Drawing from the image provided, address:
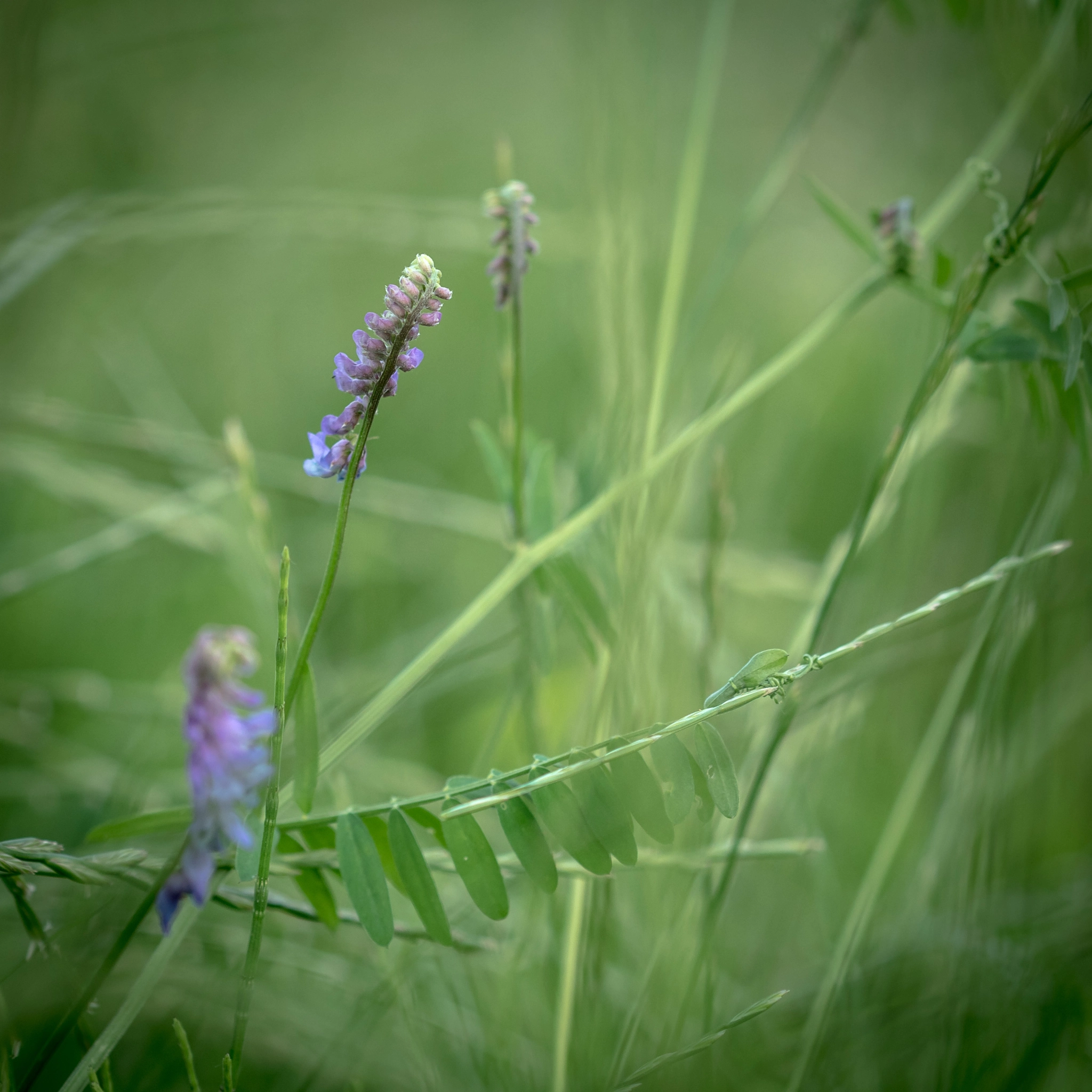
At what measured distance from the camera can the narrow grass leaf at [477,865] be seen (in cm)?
48

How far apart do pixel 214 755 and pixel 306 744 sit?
0.26 ft

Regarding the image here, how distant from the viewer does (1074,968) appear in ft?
2.33

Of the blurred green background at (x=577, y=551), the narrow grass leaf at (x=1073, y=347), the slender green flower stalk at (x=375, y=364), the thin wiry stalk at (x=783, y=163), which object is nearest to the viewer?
the slender green flower stalk at (x=375, y=364)

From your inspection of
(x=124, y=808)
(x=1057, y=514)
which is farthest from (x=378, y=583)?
(x=1057, y=514)

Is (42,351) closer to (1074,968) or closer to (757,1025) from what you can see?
(757,1025)

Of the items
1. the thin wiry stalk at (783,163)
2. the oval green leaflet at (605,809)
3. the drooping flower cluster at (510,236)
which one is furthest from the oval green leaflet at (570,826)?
the thin wiry stalk at (783,163)

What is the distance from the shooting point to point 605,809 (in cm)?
47

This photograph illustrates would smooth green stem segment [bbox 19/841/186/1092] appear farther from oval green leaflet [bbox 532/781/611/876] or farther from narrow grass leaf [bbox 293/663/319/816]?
oval green leaflet [bbox 532/781/611/876]

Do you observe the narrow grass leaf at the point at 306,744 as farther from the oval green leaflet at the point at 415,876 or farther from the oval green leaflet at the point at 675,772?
the oval green leaflet at the point at 675,772

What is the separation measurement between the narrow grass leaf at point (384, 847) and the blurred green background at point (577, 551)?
0.08 metres

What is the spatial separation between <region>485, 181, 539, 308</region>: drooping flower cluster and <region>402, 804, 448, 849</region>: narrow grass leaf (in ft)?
1.14

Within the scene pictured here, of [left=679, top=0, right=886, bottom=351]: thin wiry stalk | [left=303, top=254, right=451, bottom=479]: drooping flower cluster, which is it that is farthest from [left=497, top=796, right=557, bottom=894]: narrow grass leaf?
[left=679, top=0, right=886, bottom=351]: thin wiry stalk

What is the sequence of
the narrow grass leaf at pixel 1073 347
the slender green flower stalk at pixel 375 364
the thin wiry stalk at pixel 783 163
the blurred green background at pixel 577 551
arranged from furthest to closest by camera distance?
1. the thin wiry stalk at pixel 783 163
2. the blurred green background at pixel 577 551
3. the narrow grass leaf at pixel 1073 347
4. the slender green flower stalk at pixel 375 364

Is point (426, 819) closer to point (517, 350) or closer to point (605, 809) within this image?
point (605, 809)
